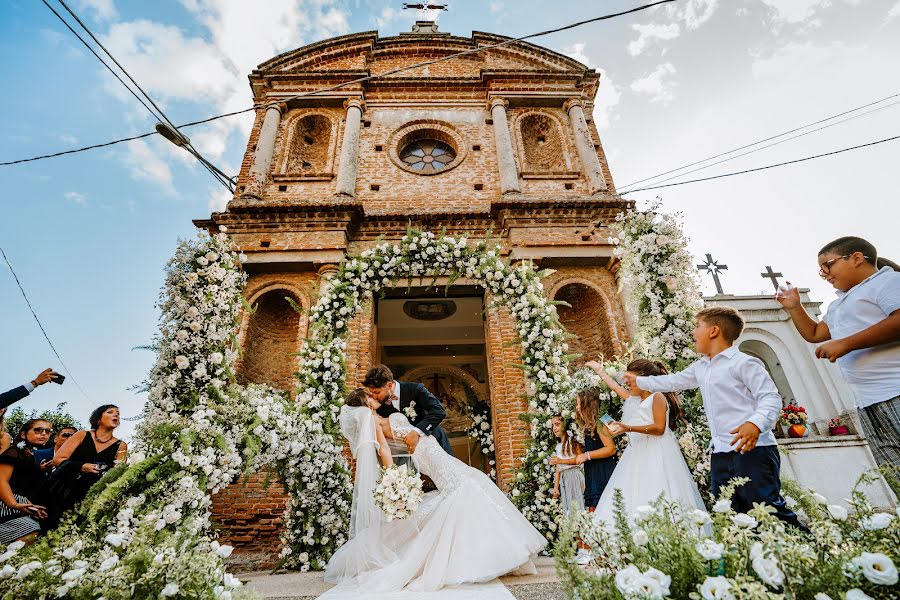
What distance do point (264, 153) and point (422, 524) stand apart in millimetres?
9860

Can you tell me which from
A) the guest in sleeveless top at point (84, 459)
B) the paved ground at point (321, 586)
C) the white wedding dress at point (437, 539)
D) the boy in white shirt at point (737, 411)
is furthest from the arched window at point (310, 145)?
the boy in white shirt at point (737, 411)

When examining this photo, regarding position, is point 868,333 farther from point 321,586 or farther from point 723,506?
point 321,586

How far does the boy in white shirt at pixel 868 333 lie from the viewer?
2395mm

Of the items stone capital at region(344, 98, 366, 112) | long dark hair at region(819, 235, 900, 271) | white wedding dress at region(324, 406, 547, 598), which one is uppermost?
stone capital at region(344, 98, 366, 112)

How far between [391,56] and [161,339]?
38.7 ft

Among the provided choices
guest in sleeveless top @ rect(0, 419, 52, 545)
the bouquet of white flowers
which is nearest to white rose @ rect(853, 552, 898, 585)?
the bouquet of white flowers

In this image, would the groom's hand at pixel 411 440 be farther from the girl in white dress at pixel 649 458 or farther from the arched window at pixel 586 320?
the arched window at pixel 586 320

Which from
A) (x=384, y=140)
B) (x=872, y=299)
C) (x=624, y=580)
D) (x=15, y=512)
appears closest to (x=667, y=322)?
(x=872, y=299)

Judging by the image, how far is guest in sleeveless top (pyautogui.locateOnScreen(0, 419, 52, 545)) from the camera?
3.86 metres

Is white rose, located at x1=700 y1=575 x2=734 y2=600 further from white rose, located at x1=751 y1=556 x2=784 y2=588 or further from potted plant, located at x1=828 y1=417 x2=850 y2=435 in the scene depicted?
potted plant, located at x1=828 y1=417 x2=850 y2=435

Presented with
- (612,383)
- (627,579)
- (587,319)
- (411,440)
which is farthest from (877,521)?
(587,319)

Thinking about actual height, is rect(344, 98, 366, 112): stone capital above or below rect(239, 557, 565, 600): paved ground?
above

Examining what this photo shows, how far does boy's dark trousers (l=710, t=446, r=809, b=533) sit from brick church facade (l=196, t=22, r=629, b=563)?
4141mm

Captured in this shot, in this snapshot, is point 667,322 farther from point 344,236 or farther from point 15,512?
point 15,512
